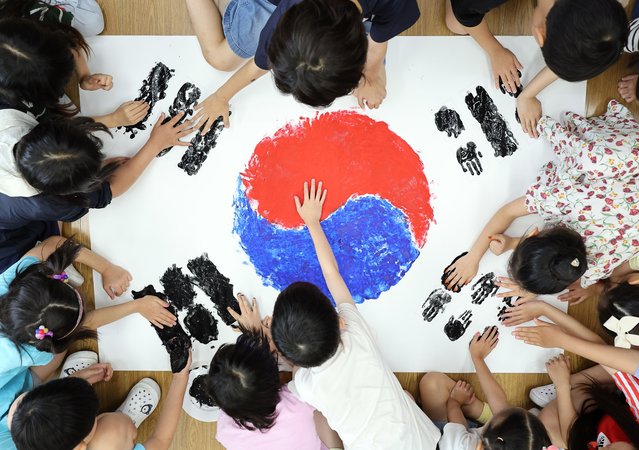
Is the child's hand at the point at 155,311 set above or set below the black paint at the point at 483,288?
below

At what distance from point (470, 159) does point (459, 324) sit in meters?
0.39

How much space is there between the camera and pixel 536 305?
3.76 ft

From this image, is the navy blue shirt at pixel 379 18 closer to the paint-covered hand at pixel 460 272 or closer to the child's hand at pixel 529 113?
the child's hand at pixel 529 113

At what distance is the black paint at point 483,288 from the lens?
1139 mm

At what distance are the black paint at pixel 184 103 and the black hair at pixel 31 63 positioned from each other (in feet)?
0.73

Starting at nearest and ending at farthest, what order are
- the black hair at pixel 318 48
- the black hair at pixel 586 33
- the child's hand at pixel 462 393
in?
1. the black hair at pixel 318 48
2. the black hair at pixel 586 33
3. the child's hand at pixel 462 393

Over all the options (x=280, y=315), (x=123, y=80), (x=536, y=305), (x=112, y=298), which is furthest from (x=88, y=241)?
(x=536, y=305)

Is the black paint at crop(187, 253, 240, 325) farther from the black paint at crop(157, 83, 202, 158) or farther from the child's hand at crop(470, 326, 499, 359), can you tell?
the child's hand at crop(470, 326, 499, 359)

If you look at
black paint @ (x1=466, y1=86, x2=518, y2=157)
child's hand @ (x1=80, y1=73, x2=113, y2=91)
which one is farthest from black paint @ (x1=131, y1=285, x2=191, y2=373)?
black paint @ (x1=466, y1=86, x2=518, y2=157)

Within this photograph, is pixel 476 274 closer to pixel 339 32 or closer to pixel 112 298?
pixel 339 32

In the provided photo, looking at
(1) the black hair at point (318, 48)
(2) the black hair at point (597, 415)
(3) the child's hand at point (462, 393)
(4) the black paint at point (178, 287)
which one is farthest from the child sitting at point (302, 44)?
(2) the black hair at point (597, 415)

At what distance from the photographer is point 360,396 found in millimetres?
985

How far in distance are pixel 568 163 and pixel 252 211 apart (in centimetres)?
70

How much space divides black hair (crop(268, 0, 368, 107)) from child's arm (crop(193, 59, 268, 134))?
1.02 feet
